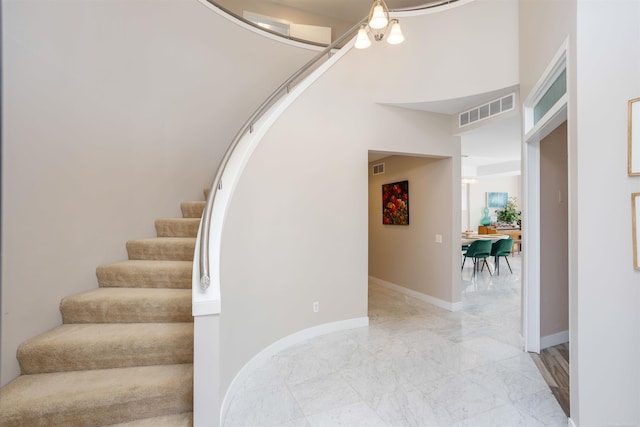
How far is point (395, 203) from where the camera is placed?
20.0 feet

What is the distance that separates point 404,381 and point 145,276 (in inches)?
95.7

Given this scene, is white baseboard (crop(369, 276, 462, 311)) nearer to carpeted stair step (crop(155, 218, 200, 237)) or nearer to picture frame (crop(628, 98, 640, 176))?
picture frame (crop(628, 98, 640, 176))

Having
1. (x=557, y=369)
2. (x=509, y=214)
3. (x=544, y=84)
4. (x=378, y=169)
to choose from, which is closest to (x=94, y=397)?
(x=557, y=369)

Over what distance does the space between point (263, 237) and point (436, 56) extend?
3.06 meters

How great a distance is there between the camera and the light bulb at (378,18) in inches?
93.5

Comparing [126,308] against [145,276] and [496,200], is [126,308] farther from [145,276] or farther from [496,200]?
[496,200]

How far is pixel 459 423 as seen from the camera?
94.9 inches

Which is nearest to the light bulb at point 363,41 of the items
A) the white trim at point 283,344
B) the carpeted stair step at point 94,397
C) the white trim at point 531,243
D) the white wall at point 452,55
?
the white wall at point 452,55

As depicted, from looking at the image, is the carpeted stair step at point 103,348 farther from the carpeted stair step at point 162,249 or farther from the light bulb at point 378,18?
the light bulb at point 378,18

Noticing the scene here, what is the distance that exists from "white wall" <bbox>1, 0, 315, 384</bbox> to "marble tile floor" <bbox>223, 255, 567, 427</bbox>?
69.8 inches

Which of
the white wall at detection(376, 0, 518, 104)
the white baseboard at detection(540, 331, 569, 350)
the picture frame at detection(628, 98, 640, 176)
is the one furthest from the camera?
the white wall at detection(376, 0, 518, 104)

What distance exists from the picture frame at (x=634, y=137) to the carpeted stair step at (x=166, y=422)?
313 centimetres

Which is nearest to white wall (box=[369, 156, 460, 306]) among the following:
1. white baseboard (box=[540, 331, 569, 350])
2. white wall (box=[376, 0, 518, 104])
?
white wall (box=[376, 0, 518, 104])

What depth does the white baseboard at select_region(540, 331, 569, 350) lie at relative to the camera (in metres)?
3.53
